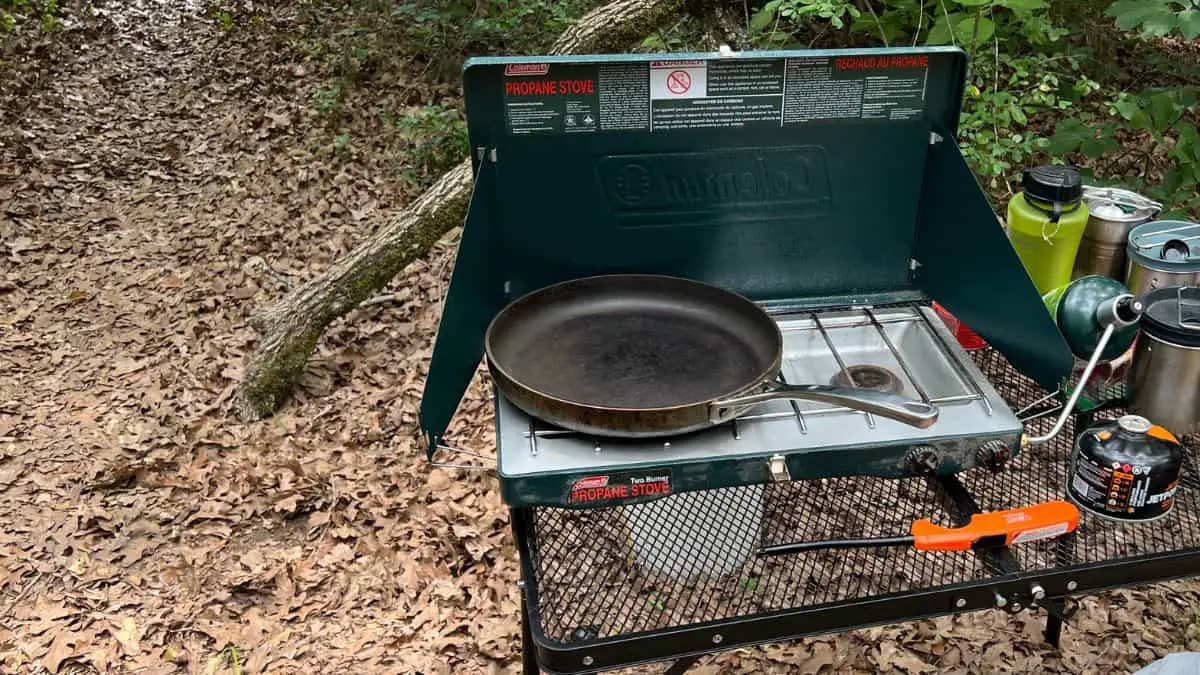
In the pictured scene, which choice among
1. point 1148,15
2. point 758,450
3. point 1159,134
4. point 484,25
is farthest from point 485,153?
point 484,25

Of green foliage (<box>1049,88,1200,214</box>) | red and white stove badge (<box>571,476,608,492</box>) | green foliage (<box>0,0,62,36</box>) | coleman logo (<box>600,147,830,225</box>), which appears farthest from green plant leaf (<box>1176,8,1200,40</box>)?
green foliage (<box>0,0,62,36</box>)

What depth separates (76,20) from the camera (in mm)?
8602

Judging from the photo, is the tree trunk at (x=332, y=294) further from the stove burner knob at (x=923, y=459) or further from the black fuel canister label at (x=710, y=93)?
the stove burner knob at (x=923, y=459)

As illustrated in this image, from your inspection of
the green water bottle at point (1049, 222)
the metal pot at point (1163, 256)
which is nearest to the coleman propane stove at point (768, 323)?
the green water bottle at point (1049, 222)

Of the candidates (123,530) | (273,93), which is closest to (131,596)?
(123,530)

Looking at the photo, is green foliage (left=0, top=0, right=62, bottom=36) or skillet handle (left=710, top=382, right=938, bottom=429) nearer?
skillet handle (left=710, top=382, right=938, bottom=429)

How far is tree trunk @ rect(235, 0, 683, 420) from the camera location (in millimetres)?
3986

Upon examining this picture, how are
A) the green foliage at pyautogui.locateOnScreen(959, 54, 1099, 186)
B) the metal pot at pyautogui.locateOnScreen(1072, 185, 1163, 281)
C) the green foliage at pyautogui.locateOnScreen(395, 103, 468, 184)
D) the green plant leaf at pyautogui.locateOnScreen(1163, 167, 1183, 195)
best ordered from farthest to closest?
1. the green foliage at pyautogui.locateOnScreen(395, 103, 468, 184)
2. the green foliage at pyautogui.locateOnScreen(959, 54, 1099, 186)
3. the green plant leaf at pyautogui.locateOnScreen(1163, 167, 1183, 195)
4. the metal pot at pyautogui.locateOnScreen(1072, 185, 1163, 281)

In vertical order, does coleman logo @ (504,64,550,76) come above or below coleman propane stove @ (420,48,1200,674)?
above

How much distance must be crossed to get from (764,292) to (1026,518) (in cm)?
79

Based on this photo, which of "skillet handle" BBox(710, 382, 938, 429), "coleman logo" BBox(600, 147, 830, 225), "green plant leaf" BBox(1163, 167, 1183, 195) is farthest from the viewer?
"green plant leaf" BBox(1163, 167, 1183, 195)

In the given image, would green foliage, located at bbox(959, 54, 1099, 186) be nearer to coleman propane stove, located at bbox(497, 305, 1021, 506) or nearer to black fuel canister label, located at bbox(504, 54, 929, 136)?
black fuel canister label, located at bbox(504, 54, 929, 136)

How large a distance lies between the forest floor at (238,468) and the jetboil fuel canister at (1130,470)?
125cm

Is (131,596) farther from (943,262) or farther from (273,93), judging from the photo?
(273,93)
